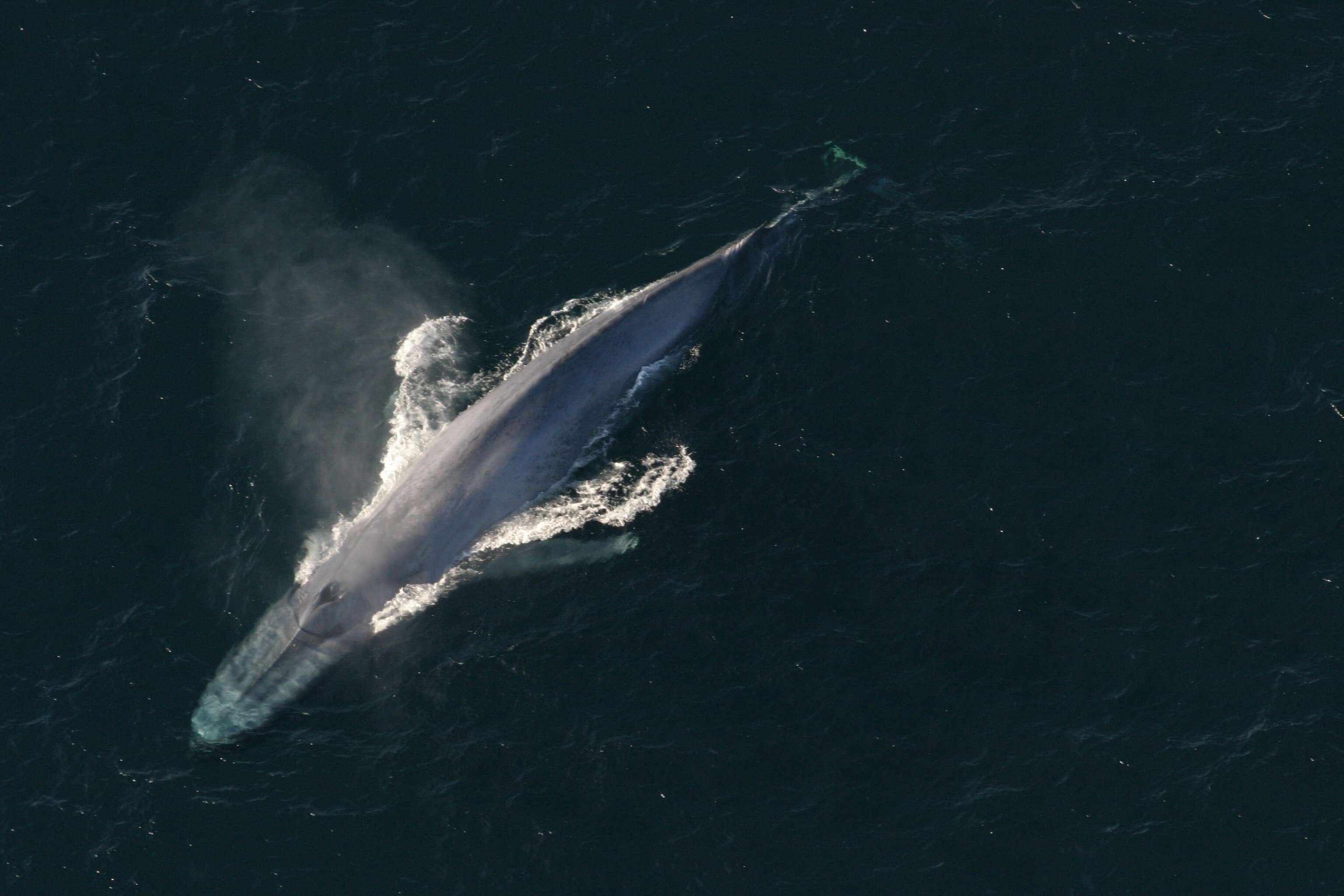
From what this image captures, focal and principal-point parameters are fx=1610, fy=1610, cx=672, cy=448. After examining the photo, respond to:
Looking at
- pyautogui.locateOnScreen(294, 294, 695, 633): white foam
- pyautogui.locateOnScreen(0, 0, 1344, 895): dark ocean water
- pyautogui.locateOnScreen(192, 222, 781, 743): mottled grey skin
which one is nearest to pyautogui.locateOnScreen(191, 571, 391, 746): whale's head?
pyautogui.locateOnScreen(192, 222, 781, 743): mottled grey skin

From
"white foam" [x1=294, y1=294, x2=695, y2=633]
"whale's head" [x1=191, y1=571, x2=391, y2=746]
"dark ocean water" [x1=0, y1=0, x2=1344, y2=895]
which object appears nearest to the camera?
"dark ocean water" [x1=0, y1=0, x2=1344, y2=895]

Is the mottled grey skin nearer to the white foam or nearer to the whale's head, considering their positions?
the whale's head

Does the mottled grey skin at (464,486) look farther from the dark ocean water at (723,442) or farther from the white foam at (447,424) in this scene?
the dark ocean water at (723,442)

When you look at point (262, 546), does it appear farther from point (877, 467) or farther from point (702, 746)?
point (877, 467)

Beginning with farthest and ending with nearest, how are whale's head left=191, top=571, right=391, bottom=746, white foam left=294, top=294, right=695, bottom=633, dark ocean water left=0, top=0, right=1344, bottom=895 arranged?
white foam left=294, top=294, right=695, bottom=633, whale's head left=191, top=571, right=391, bottom=746, dark ocean water left=0, top=0, right=1344, bottom=895

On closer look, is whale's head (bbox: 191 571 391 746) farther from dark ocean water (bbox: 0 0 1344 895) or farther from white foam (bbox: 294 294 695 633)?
white foam (bbox: 294 294 695 633)

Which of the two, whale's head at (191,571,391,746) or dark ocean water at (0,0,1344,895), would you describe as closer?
dark ocean water at (0,0,1344,895)

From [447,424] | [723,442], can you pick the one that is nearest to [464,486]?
[447,424]

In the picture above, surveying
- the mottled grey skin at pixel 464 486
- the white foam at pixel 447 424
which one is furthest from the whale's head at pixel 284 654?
the white foam at pixel 447 424

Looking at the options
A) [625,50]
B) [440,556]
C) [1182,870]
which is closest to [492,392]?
[440,556]
